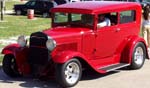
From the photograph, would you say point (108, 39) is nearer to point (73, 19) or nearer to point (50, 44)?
point (73, 19)

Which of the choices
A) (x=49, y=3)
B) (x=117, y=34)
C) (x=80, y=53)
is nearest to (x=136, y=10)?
(x=117, y=34)

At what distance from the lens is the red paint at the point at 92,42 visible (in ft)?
29.2

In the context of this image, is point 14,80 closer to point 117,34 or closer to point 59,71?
point 59,71

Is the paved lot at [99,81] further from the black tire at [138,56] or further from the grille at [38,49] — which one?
the grille at [38,49]

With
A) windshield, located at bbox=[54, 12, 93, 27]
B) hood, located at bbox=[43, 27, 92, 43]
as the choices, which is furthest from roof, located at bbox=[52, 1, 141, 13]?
hood, located at bbox=[43, 27, 92, 43]

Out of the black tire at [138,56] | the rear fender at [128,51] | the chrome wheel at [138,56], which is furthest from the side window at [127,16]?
the chrome wheel at [138,56]

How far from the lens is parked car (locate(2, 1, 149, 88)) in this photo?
28.6 ft

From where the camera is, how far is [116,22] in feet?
33.3

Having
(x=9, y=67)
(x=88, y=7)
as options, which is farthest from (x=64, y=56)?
(x=9, y=67)

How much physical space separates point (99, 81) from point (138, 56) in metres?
1.73

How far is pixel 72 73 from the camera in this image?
28.6 ft

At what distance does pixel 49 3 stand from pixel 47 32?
24.0 meters

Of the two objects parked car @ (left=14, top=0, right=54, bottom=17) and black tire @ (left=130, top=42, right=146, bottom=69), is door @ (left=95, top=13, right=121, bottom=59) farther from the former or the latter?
parked car @ (left=14, top=0, right=54, bottom=17)

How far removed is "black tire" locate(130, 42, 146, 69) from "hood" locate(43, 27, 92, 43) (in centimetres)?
166
